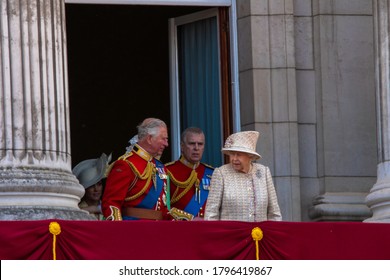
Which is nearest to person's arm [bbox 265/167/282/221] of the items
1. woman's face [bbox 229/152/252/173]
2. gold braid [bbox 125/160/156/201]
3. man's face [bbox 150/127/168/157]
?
woman's face [bbox 229/152/252/173]

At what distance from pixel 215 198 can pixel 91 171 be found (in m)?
2.37

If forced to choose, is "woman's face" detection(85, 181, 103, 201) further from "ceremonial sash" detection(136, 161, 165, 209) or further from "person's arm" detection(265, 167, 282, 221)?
"person's arm" detection(265, 167, 282, 221)

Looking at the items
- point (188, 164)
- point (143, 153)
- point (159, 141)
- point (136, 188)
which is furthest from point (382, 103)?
point (136, 188)

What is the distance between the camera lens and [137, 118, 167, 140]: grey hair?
1877 centimetres

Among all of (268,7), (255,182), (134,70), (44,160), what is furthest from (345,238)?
(134,70)

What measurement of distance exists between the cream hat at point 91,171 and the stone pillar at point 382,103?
9.36 ft

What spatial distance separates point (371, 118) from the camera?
2100 cm

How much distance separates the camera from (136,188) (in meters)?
18.9

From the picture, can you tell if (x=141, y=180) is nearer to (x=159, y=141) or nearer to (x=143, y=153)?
(x=143, y=153)

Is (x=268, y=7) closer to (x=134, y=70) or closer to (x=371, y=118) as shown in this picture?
(x=371, y=118)

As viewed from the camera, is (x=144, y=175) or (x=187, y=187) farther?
(x=187, y=187)

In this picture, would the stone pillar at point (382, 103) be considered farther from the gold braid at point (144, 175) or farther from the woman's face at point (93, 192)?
the woman's face at point (93, 192)
